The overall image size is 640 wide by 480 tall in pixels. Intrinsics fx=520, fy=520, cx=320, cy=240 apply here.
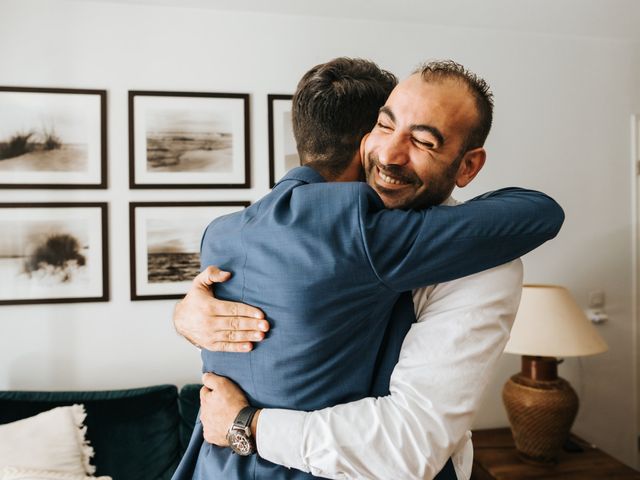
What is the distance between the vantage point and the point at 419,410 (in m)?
0.84

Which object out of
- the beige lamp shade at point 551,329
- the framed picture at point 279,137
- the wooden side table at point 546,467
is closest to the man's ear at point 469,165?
the beige lamp shade at point 551,329

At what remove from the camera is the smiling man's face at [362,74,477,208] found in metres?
0.98

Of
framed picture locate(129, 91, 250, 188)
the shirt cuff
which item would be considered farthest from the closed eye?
framed picture locate(129, 91, 250, 188)

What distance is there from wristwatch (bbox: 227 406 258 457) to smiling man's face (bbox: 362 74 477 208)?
47 centimetres

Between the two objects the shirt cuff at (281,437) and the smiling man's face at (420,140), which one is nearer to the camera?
the shirt cuff at (281,437)

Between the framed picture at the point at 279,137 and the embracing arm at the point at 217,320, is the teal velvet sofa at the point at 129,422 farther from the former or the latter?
the embracing arm at the point at 217,320

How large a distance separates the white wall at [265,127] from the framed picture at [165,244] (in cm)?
6

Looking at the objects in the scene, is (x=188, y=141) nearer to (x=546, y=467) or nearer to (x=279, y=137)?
(x=279, y=137)

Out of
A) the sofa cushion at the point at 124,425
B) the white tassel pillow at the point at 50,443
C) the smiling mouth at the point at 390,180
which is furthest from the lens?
the sofa cushion at the point at 124,425

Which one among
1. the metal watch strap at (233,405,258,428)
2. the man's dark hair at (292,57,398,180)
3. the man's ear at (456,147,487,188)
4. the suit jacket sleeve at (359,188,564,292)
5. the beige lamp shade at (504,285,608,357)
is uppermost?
the man's dark hair at (292,57,398,180)

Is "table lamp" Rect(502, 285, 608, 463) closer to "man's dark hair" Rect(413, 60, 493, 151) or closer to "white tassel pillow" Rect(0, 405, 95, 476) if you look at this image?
"man's dark hair" Rect(413, 60, 493, 151)

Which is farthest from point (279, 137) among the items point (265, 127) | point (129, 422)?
point (129, 422)

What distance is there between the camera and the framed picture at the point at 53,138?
2.57 meters

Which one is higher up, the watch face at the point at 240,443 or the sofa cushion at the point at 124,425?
the watch face at the point at 240,443
